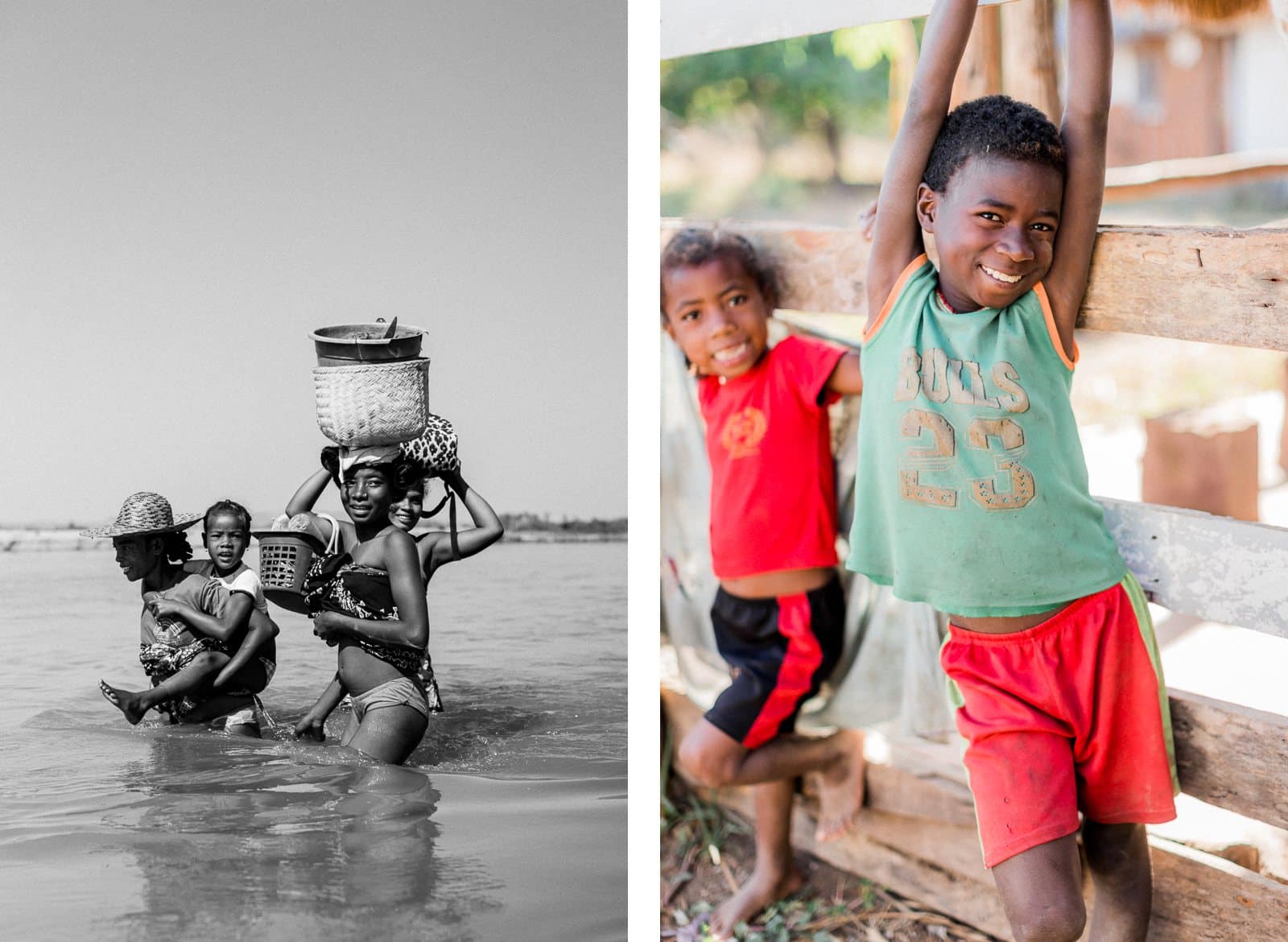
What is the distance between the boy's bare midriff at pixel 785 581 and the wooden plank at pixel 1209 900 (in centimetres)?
76

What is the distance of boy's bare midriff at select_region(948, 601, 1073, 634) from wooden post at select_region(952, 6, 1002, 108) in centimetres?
89

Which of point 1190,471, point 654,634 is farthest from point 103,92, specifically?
point 1190,471

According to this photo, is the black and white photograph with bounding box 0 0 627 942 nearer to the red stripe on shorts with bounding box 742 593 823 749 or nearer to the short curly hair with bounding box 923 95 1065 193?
the red stripe on shorts with bounding box 742 593 823 749

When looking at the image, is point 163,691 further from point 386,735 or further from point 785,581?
point 785,581

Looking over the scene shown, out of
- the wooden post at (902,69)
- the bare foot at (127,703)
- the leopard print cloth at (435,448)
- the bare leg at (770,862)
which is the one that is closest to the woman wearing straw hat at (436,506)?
the leopard print cloth at (435,448)

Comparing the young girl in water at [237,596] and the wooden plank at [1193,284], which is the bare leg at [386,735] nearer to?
the young girl in water at [237,596]

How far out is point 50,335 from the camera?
2.36 metres

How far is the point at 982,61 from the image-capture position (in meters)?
1.93

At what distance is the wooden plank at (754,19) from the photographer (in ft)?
6.68

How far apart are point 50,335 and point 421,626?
3.31ft

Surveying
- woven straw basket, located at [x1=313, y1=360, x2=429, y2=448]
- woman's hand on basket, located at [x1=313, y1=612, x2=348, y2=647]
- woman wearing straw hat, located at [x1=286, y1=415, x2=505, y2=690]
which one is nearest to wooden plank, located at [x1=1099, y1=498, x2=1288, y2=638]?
woman wearing straw hat, located at [x1=286, y1=415, x2=505, y2=690]

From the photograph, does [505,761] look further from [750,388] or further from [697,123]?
[697,123]

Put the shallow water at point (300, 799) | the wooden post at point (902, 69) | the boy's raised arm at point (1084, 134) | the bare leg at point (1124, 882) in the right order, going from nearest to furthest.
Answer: the boy's raised arm at point (1084, 134) < the bare leg at point (1124, 882) < the wooden post at point (902, 69) < the shallow water at point (300, 799)

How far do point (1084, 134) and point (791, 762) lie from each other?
4.41 ft
